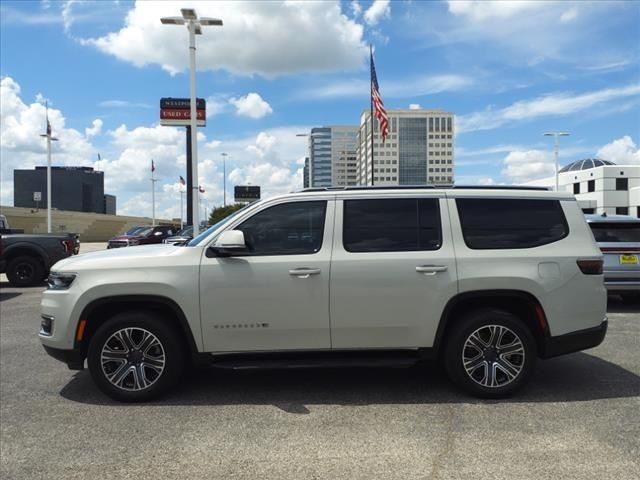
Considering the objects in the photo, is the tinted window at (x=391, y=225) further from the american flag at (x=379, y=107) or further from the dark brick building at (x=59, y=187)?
the dark brick building at (x=59, y=187)

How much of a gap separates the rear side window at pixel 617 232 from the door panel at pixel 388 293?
5481 millimetres

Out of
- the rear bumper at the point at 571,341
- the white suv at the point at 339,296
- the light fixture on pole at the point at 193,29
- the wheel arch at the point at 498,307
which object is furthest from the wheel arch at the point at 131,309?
the light fixture on pole at the point at 193,29

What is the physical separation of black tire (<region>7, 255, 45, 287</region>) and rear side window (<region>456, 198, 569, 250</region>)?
41.3ft

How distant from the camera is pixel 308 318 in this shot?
4723mm

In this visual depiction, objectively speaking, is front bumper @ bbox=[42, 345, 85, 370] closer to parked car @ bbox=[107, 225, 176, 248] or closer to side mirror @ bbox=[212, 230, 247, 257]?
side mirror @ bbox=[212, 230, 247, 257]

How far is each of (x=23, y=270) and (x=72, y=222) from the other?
60731mm

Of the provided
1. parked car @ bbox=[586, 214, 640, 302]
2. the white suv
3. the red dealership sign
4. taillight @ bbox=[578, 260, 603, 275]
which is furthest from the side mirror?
the red dealership sign

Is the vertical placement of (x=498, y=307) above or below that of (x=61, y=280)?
below

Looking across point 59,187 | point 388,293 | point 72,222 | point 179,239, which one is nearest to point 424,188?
point 388,293

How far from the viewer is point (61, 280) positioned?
4.85 meters

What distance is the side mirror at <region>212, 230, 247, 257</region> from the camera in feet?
14.9

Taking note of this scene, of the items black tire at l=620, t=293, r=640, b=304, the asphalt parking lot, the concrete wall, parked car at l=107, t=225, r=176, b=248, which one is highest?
the concrete wall

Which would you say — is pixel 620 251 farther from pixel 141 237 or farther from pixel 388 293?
pixel 141 237

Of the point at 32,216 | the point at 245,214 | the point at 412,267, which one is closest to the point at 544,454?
the point at 412,267
